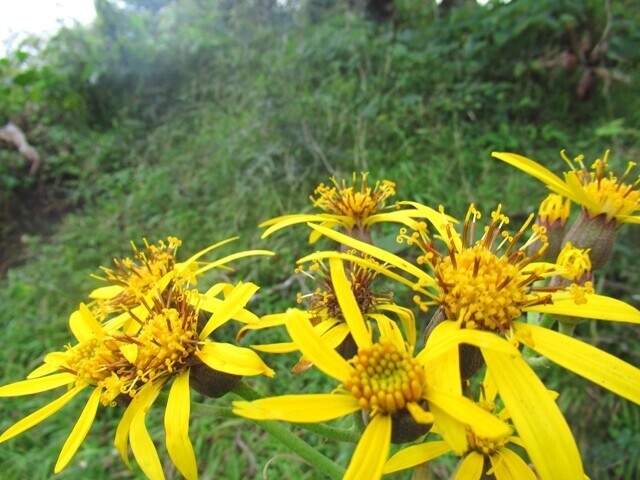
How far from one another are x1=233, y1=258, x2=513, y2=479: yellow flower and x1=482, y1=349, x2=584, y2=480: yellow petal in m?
0.05

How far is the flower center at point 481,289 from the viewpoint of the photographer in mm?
1049

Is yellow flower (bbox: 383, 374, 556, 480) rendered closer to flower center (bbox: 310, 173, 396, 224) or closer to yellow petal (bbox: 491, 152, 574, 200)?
yellow petal (bbox: 491, 152, 574, 200)

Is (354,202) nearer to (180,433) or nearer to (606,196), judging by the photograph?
(606,196)

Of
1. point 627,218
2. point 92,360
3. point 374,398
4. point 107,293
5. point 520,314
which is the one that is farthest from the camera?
point 107,293

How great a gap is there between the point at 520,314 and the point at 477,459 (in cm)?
33

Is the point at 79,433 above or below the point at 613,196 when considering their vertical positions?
below

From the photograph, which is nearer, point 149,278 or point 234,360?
point 234,360

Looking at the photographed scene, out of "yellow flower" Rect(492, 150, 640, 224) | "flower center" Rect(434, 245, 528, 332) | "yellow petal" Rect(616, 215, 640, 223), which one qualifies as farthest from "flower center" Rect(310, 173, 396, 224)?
"yellow petal" Rect(616, 215, 640, 223)

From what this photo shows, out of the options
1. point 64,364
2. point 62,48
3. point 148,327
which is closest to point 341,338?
point 148,327

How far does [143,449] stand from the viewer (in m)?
1.05

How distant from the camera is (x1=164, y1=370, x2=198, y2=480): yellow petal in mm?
973

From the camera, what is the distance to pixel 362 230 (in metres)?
1.67

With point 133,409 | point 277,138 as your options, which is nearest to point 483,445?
point 133,409

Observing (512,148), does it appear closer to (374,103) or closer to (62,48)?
(374,103)
